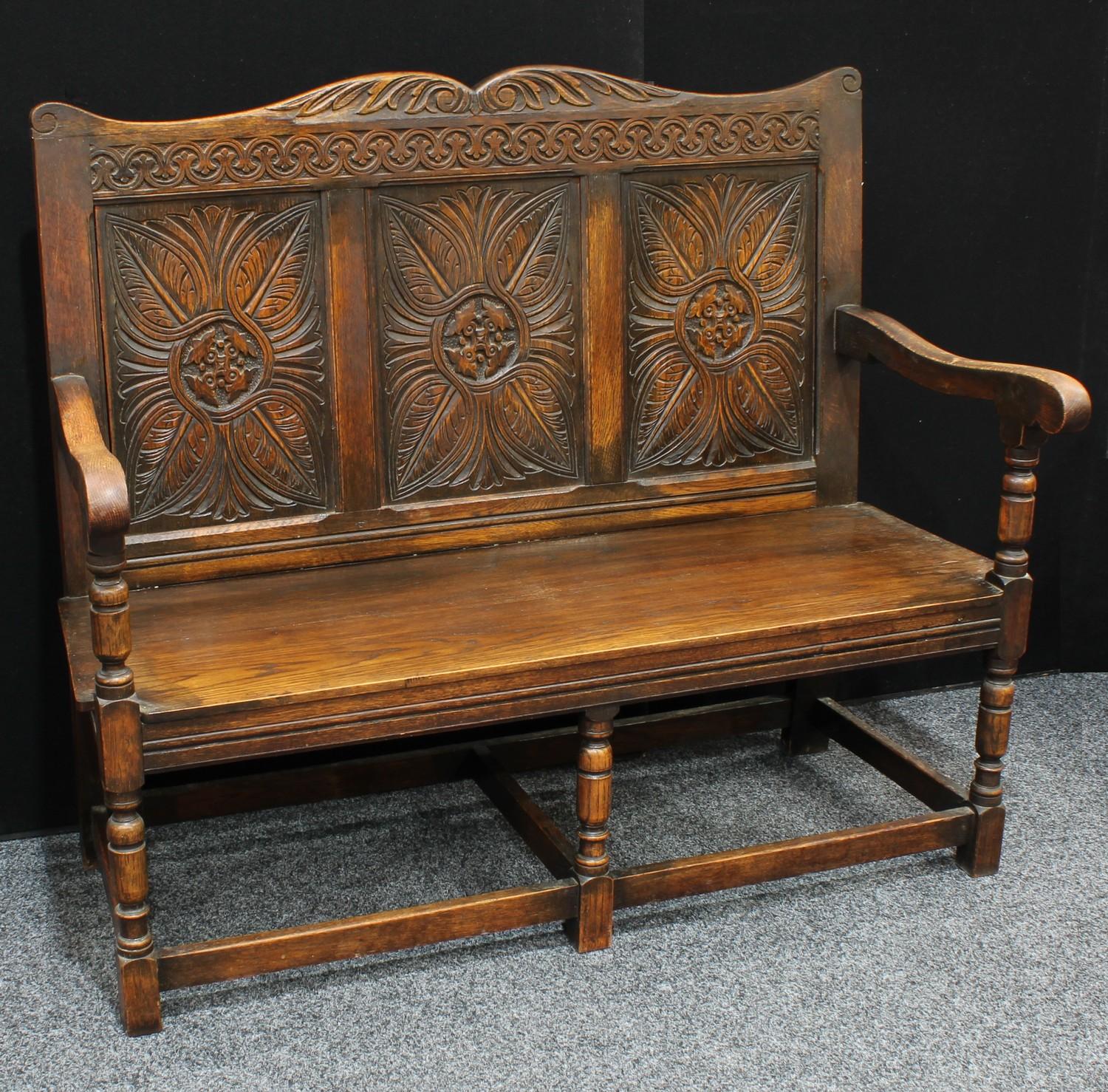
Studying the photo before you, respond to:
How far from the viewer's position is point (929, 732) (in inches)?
136

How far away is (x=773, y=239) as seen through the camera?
2943mm

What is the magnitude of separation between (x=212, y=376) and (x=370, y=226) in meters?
0.38

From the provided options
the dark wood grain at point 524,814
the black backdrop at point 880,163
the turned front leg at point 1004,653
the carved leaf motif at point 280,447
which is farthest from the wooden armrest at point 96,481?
the turned front leg at point 1004,653

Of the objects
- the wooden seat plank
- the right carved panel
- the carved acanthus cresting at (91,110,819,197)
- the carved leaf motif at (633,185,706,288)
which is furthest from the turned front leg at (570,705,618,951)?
the carved acanthus cresting at (91,110,819,197)

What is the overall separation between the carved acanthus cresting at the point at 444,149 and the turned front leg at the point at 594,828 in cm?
102

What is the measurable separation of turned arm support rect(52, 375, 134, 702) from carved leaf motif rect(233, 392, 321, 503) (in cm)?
47

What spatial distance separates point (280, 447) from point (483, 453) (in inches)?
14.8

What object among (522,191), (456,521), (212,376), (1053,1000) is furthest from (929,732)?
(212,376)

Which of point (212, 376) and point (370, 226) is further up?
point (370, 226)

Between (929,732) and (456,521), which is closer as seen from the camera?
(456,521)

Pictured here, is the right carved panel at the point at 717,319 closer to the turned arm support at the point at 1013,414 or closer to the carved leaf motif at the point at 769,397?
the carved leaf motif at the point at 769,397

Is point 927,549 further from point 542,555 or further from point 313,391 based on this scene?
point 313,391

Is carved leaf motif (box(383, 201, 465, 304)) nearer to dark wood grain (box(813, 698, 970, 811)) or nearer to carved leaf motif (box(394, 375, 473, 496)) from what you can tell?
carved leaf motif (box(394, 375, 473, 496))

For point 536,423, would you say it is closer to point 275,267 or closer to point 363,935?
point 275,267
